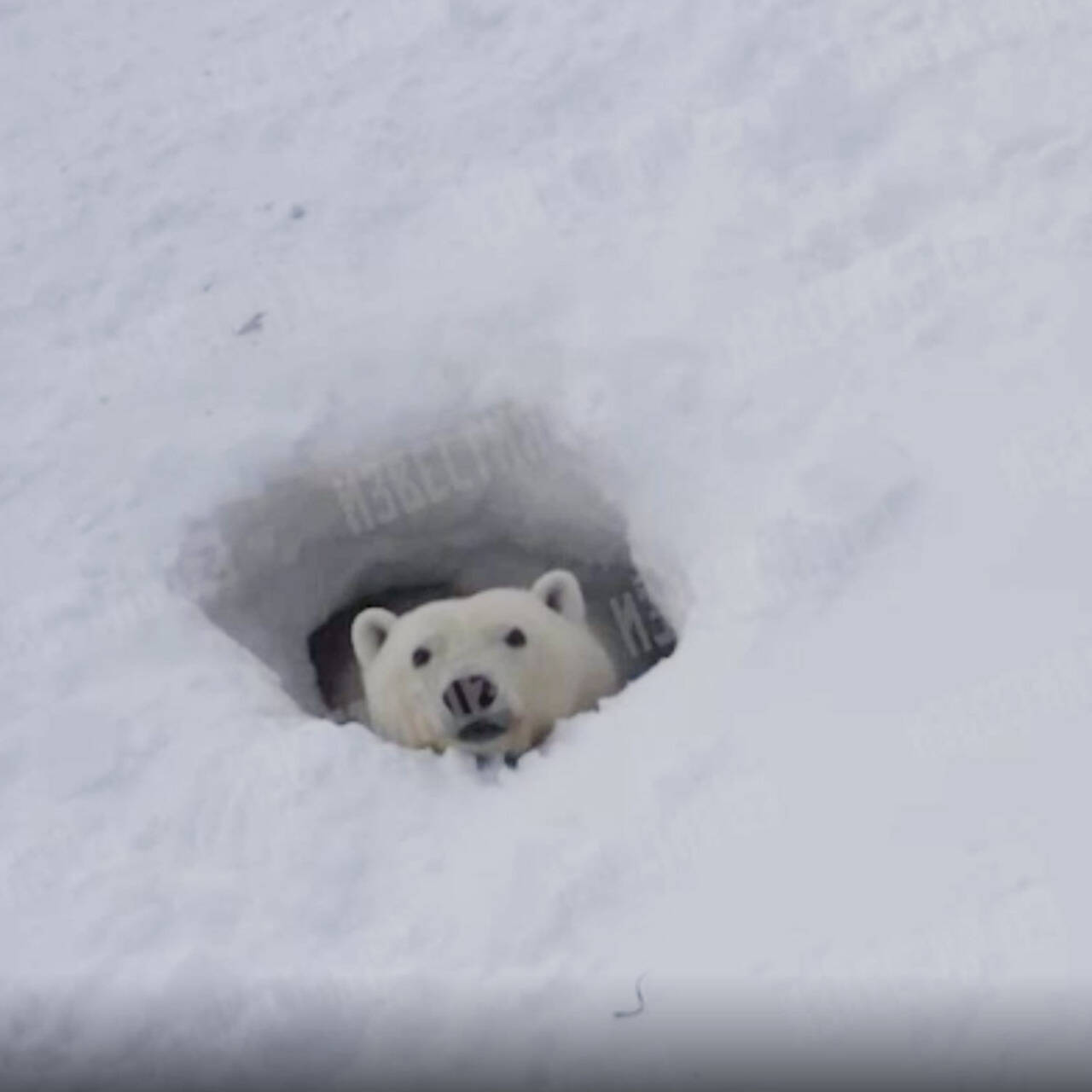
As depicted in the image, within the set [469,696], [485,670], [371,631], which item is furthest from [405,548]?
[469,696]

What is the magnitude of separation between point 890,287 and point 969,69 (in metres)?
1.31

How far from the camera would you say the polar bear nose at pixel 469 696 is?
4.92 m

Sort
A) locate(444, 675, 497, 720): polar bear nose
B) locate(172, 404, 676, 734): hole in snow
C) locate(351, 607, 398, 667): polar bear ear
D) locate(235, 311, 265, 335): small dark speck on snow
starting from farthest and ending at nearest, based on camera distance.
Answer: locate(235, 311, 265, 335): small dark speck on snow
locate(172, 404, 676, 734): hole in snow
locate(351, 607, 398, 667): polar bear ear
locate(444, 675, 497, 720): polar bear nose

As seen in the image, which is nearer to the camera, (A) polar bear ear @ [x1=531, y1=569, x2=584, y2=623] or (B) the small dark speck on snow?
(A) polar bear ear @ [x1=531, y1=569, x2=584, y2=623]

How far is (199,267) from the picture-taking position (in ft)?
22.6

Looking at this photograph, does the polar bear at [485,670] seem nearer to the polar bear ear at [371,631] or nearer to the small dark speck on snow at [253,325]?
the polar bear ear at [371,631]

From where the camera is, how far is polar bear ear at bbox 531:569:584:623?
5898 millimetres

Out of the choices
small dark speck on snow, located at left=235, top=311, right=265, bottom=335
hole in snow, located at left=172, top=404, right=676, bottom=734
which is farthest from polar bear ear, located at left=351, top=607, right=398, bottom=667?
small dark speck on snow, located at left=235, top=311, right=265, bottom=335

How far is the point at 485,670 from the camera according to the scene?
517cm

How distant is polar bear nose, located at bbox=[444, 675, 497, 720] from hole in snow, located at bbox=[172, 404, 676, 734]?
93cm

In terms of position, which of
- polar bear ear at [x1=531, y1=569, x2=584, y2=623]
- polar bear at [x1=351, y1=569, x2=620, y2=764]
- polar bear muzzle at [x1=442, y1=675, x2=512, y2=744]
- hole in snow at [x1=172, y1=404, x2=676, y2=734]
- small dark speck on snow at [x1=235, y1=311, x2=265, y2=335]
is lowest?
polar bear muzzle at [x1=442, y1=675, x2=512, y2=744]

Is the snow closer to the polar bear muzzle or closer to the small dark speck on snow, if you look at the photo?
the small dark speck on snow

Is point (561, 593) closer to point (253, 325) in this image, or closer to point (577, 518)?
point (577, 518)

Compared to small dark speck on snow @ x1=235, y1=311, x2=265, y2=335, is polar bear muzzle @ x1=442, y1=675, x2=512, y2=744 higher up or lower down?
lower down
